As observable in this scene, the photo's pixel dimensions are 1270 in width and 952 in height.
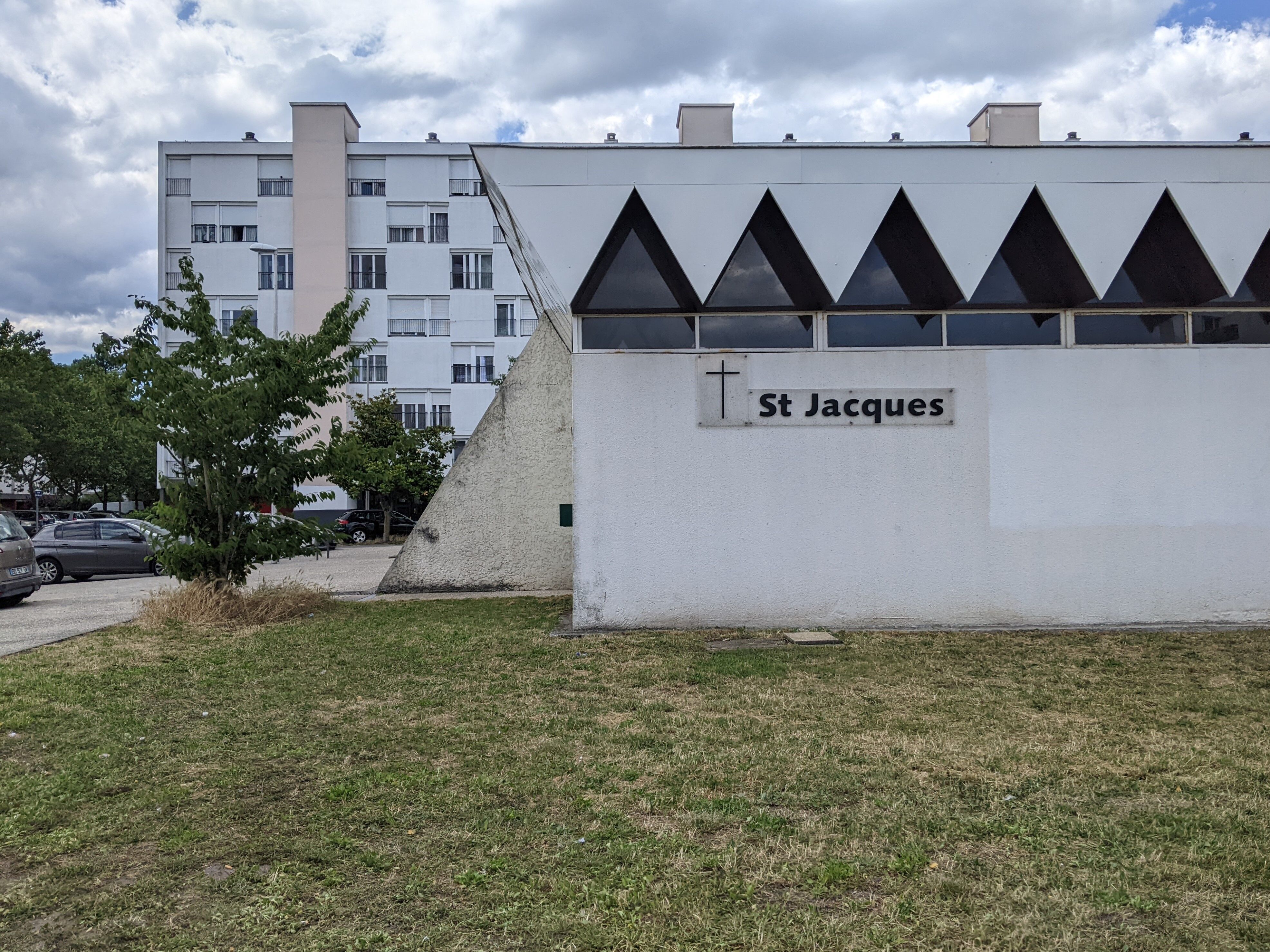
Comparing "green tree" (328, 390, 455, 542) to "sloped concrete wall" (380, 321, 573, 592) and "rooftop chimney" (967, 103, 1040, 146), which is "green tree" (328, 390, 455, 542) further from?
"rooftop chimney" (967, 103, 1040, 146)

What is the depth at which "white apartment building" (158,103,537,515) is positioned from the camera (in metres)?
42.3

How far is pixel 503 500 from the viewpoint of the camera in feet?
48.3

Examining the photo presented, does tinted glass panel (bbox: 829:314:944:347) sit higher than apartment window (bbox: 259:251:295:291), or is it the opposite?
apartment window (bbox: 259:251:295:291)

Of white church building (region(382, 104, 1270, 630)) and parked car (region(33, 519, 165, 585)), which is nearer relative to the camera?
white church building (region(382, 104, 1270, 630))

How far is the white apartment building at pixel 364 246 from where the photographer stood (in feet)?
139

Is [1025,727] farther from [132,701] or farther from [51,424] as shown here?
[51,424]

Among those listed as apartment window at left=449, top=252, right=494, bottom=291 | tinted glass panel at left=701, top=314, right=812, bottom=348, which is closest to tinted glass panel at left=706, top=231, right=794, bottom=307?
tinted glass panel at left=701, top=314, right=812, bottom=348

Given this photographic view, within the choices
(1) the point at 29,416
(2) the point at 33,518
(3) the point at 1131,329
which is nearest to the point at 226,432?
(3) the point at 1131,329

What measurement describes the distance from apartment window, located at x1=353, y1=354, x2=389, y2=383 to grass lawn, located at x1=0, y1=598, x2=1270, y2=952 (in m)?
36.1

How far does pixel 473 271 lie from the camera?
4362cm

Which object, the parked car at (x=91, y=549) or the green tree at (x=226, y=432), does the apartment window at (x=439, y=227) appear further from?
the green tree at (x=226, y=432)

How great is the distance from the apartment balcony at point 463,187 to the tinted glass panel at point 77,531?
2833 centimetres

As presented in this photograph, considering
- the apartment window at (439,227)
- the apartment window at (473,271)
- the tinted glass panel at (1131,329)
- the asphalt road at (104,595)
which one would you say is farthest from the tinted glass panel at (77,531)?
the apartment window at (439,227)

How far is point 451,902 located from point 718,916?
1028 mm
